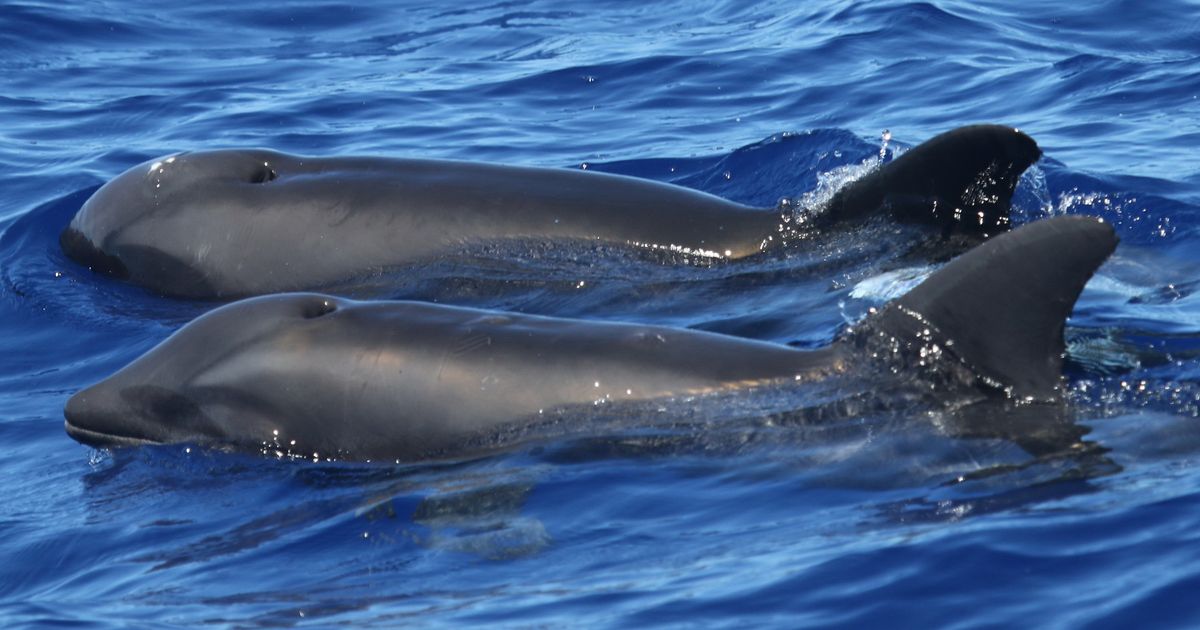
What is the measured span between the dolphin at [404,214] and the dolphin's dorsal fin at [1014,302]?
3137 millimetres

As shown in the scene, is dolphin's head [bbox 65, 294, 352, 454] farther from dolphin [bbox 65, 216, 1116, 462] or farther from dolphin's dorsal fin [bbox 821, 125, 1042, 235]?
dolphin's dorsal fin [bbox 821, 125, 1042, 235]

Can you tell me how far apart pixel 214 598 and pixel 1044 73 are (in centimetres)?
1231

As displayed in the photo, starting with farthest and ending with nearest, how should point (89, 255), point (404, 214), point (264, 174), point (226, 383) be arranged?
point (89, 255)
point (264, 174)
point (404, 214)
point (226, 383)

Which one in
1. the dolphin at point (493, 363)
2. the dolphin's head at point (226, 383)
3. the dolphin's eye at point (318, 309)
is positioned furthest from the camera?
the dolphin's eye at point (318, 309)

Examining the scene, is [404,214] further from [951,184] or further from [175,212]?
[951,184]

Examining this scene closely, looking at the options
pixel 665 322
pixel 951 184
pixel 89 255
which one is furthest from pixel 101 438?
pixel 951 184

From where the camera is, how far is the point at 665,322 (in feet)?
36.6

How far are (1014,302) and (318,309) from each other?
362 cm

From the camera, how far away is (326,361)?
30.4ft

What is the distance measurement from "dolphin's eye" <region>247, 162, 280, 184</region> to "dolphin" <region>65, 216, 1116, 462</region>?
306cm

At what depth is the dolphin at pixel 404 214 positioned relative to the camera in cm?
1188

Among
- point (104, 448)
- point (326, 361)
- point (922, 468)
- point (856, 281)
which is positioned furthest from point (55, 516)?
point (856, 281)

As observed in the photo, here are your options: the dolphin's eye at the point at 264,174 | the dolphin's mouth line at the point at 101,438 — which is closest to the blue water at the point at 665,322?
the dolphin's mouth line at the point at 101,438

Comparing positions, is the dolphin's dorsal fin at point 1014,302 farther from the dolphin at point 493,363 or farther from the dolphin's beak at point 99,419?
the dolphin's beak at point 99,419
